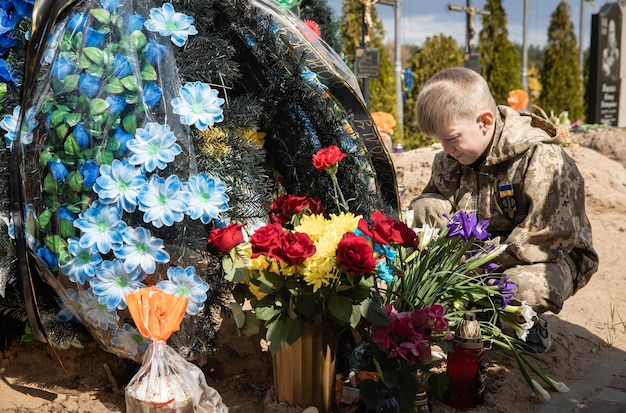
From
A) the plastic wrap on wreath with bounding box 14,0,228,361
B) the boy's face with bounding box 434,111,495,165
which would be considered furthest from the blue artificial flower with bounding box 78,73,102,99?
the boy's face with bounding box 434,111,495,165

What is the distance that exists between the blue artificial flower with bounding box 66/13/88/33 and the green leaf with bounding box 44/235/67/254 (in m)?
0.72

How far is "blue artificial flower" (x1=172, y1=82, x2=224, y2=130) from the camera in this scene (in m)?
2.27

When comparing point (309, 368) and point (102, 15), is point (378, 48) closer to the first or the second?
point (102, 15)

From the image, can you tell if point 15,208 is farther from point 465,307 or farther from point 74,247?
point 465,307

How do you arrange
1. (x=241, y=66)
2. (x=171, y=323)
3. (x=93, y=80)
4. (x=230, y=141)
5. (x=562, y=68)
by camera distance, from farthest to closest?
(x=562, y=68) → (x=241, y=66) → (x=230, y=141) → (x=93, y=80) → (x=171, y=323)

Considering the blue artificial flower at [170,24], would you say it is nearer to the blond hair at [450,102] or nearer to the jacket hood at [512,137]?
the blond hair at [450,102]

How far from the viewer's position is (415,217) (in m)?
3.29

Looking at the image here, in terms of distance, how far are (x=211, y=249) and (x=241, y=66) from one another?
91cm

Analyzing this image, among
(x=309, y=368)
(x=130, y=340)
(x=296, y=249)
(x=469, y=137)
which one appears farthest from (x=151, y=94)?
(x=469, y=137)

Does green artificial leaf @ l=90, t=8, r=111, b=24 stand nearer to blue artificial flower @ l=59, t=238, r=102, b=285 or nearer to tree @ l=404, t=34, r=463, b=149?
blue artificial flower @ l=59, t=238, r=102, b=285

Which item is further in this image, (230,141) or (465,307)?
(465,307)

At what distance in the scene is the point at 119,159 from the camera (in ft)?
7.42

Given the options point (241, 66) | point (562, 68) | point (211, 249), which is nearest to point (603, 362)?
point (211, 249)

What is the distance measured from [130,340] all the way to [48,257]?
409 millimetres
